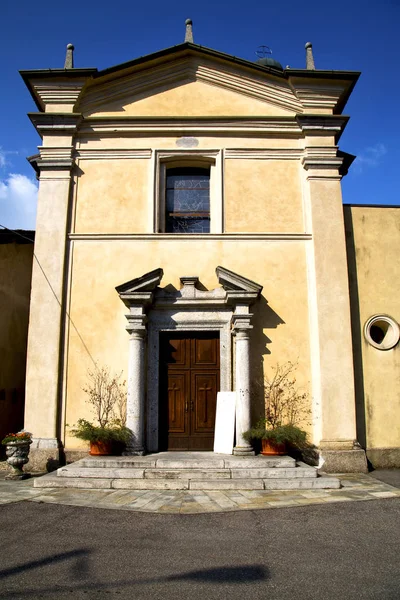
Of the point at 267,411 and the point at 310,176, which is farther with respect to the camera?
the point at 310,176

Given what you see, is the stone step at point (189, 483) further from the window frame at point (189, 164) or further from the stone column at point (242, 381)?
the window frame at point (189, 164)

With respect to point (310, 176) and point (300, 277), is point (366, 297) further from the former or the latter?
point (310, 176)

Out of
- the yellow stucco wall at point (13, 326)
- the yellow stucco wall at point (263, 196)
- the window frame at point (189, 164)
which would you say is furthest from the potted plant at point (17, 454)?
the yellow stucco wall at point (263, 196)

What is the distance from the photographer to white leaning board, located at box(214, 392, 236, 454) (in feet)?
29.0

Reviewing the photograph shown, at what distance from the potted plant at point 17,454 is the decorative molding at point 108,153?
18.8ft

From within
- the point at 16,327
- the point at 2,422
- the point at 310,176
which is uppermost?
the point at 310,176

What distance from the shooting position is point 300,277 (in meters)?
9.77

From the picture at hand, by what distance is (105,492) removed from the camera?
718cm

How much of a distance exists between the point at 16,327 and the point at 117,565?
8181 mm

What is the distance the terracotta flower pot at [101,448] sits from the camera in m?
8.52

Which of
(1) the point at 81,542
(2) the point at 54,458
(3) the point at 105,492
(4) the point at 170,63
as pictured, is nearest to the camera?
(1) the point at 81,542

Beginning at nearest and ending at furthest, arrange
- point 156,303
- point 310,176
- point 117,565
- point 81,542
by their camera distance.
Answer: point 117,565 < point 81,542 < point 156,303 < point 310,176

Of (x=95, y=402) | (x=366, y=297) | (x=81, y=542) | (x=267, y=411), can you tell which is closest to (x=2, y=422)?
Result: (x=95, y=402)

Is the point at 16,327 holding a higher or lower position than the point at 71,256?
lower
